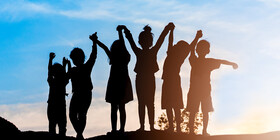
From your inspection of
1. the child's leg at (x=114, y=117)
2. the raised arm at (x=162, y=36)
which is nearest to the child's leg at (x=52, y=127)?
the child's leg at (x=114, y=117)

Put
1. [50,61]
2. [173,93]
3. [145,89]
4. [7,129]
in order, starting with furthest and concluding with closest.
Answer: [7,129], [50,61], [173,93], [145,89]

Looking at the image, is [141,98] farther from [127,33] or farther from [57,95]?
[57,95]

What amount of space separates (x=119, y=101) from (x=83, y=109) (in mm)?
1206

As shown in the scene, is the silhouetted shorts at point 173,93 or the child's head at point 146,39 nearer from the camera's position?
the child's head at point 146,39

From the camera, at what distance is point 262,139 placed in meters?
15.2

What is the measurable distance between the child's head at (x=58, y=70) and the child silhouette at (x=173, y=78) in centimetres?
357

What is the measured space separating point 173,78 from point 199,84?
3.78ft

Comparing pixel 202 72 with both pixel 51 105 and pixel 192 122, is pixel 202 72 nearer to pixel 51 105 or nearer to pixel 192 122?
pixel 192 122

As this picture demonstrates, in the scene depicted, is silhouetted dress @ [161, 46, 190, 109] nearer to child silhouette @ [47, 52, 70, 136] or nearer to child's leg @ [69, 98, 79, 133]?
child's leg @ [69, 98, 79, 133]

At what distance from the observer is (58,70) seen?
603 inches

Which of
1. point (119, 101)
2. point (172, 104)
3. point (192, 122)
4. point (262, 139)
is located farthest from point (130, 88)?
point (262, 139)

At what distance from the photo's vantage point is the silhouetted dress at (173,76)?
14445mm

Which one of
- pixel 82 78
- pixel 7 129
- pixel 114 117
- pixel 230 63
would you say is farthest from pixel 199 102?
pixel 7 129

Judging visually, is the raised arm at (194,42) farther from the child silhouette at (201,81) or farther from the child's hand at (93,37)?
the child's hand at (93,37)
